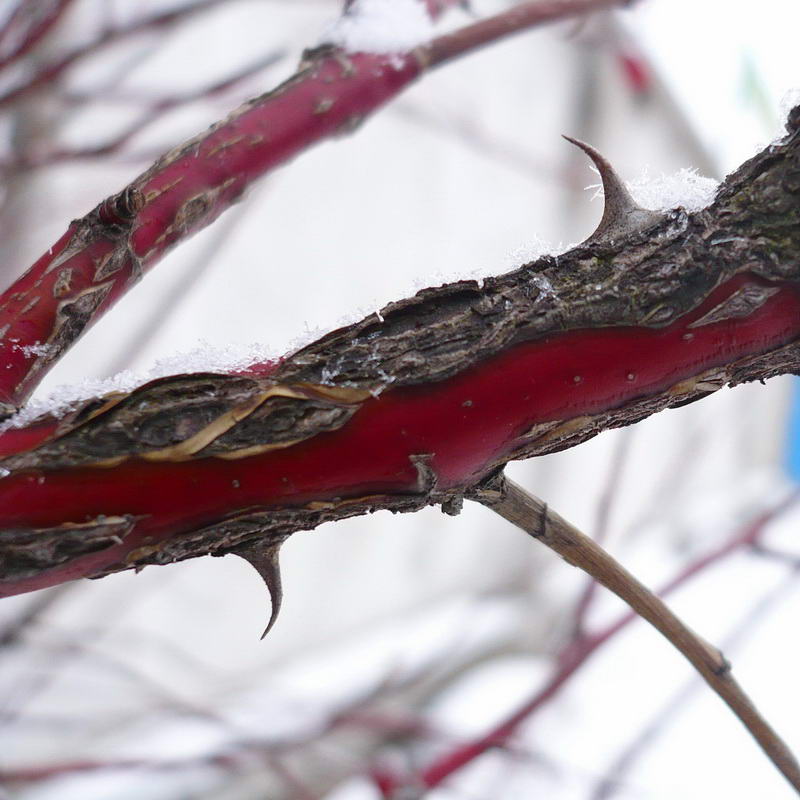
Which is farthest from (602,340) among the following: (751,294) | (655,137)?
(655,137)

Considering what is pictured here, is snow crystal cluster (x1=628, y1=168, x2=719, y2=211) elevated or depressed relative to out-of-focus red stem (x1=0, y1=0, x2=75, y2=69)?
depressed

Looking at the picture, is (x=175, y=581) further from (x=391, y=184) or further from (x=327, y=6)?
(x=327, y=6)

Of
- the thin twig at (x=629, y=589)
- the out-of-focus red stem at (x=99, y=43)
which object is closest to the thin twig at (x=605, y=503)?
the thin twig at (x=629, y=589)

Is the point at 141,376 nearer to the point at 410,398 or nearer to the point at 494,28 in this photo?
the point at 410,398

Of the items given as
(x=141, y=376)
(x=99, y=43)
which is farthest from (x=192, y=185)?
(x=99, y=43)

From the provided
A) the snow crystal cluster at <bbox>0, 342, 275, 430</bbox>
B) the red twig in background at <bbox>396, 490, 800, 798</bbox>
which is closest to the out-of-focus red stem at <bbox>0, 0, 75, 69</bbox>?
the snow crystal cluster at <bbox>0, 342, 275, 430</bbox>

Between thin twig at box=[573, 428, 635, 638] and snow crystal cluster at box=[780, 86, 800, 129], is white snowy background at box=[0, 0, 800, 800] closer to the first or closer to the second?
thin twig at box=[573, 428, 635, 638]

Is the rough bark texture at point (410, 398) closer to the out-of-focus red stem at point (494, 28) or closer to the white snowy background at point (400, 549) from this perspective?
the out-of-focus red stem at point (494, 28)
